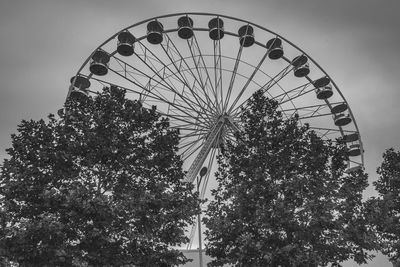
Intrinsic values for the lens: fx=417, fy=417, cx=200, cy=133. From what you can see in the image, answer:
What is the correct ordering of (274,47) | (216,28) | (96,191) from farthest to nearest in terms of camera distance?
1. (274,47)
2. (216,28)
3. (96,191)

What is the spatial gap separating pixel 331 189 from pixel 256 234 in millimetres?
2616

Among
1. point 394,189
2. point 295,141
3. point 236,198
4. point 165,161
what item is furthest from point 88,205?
point 394,189

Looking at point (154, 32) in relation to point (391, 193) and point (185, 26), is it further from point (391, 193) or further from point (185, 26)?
point (391, 193)

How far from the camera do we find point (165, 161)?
12211 mm

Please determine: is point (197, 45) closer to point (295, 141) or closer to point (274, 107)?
point (274, 107)

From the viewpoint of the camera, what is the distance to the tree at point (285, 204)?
11617 mm

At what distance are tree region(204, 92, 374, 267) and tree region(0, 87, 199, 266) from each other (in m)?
1.54

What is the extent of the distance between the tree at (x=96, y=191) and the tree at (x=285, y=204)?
1.54m

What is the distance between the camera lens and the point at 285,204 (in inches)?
474

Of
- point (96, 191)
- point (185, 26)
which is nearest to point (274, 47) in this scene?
point (185, 26)

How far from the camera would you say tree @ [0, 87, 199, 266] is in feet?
32.7

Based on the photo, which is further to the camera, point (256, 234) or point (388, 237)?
point (388, 237)

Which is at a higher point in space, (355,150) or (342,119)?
(342,119)

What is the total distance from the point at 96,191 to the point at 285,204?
5320 millimetres
